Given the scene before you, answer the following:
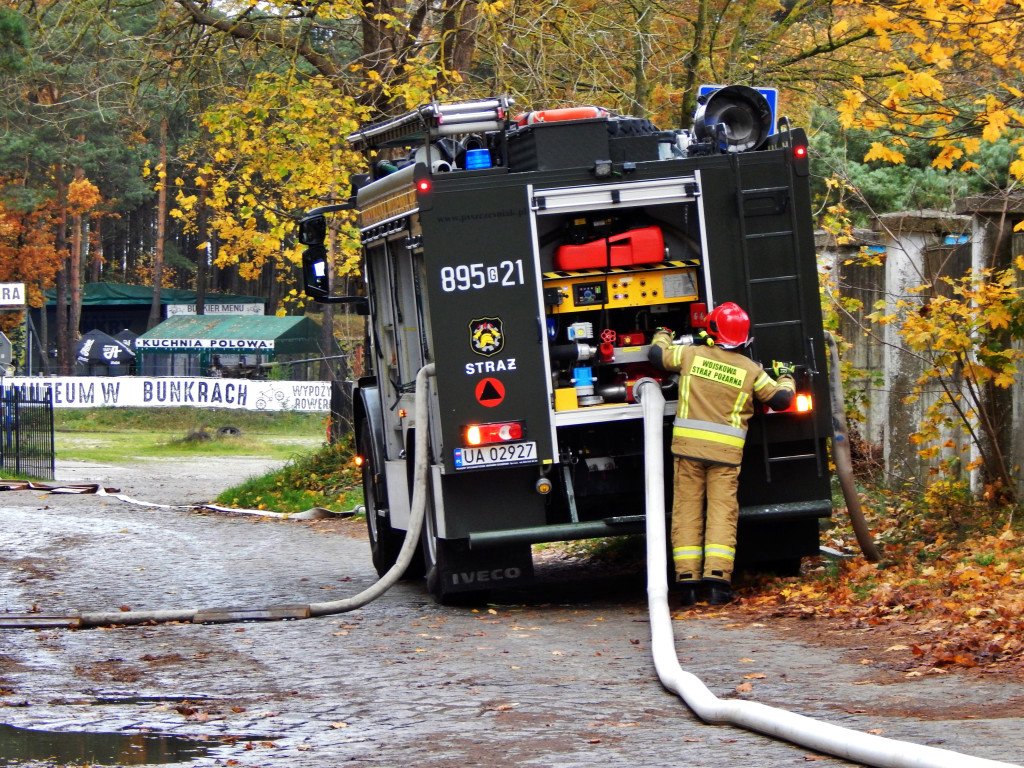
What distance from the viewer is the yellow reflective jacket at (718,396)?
858 cm

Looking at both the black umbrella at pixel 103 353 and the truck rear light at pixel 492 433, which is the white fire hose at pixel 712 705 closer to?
the truck rear light at pixel 492 433

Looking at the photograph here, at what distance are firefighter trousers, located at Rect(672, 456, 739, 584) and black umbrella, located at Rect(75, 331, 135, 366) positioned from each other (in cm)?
4060

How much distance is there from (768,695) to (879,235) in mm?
8050

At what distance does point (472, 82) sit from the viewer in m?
19.5

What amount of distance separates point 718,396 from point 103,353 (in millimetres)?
41125

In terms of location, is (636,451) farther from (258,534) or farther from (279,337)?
(279,337)

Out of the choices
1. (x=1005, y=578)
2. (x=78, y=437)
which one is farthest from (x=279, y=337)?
(x=1005, y=578)

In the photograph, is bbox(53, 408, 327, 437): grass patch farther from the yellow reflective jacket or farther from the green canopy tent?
the yellow reflective jacket

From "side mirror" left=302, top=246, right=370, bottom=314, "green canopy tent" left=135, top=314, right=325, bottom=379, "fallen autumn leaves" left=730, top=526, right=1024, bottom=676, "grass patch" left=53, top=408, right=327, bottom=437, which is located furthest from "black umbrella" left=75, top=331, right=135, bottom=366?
"fallen autumn leaves" left=730, top=526, right=1024, bottom=676

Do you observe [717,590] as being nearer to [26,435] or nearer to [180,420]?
[26,435]

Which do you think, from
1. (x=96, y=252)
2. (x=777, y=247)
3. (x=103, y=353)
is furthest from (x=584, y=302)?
(x=96, y=252)

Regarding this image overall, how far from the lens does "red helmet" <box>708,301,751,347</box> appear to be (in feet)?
28.3

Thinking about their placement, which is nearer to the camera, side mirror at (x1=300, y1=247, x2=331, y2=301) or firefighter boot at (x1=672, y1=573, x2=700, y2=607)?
firefighter boot at (x1=672, y1=573, x2=700, y2=607)

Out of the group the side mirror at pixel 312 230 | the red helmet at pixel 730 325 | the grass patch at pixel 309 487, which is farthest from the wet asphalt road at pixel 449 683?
the grass patch at pixel 309 487
